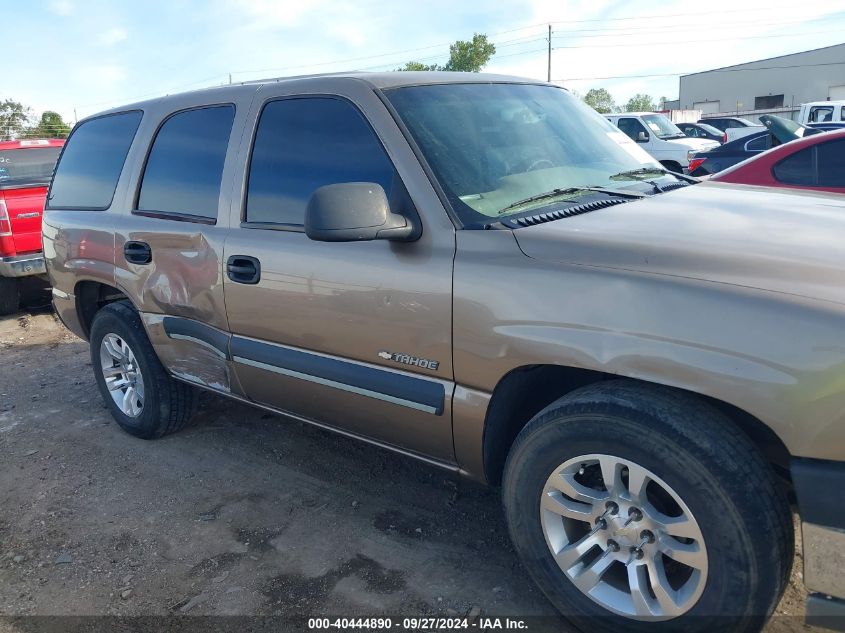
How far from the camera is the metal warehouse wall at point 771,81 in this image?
50.1m

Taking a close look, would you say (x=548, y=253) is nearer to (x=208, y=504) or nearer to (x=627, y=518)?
(x=627, y=518)

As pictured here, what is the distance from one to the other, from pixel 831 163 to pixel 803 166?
19cm

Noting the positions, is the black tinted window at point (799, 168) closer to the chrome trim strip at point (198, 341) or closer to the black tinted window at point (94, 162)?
the chrome trim strip at point (198, 341)

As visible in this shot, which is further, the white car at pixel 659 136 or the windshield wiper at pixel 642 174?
the white car at pixel 659 136

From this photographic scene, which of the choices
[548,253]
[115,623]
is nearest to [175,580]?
[115,623]

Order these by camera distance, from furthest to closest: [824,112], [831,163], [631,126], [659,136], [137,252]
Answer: [824,112]
[659,136]
[631,126]
[831,163]
[137,252]

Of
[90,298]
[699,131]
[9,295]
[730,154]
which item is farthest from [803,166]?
[699,131]

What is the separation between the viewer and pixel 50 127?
42.9m

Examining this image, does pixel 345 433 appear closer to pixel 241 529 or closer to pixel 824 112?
pixel 241 529

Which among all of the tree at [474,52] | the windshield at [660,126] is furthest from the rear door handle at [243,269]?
the tree at [474,52]

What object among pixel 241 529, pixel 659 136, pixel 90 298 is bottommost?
pixel 241 529

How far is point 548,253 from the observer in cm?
235

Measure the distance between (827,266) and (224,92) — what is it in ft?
9.20

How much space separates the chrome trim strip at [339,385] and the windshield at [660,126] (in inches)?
604
